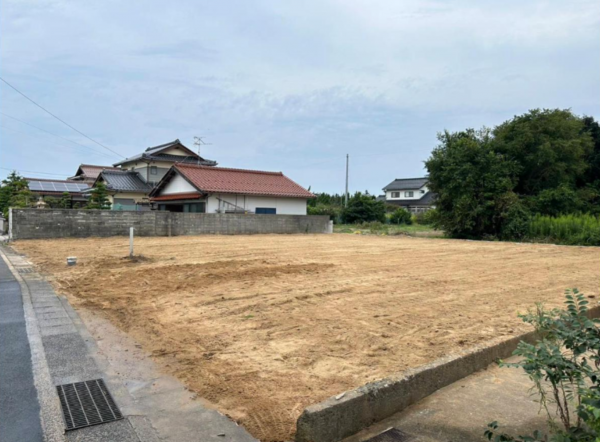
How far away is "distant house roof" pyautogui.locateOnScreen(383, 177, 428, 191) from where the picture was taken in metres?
51.2

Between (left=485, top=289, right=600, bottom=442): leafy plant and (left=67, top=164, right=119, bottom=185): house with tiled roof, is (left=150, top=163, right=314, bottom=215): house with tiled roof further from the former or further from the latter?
(left=485, top=289, right=600, bottom=442): leafy plant

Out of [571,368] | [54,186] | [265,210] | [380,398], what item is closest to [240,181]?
[265,210]

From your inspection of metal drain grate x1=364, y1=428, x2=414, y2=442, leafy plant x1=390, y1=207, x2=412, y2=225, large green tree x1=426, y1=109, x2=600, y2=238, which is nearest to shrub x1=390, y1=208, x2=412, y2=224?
leafy plant x1=390, y1=207, x2=412, y2=225

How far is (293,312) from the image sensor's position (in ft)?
16.8

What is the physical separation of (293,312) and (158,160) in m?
28.2

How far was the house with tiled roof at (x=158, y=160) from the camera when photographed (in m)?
30.7

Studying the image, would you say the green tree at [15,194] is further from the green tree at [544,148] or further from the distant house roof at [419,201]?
the distant house roof at [419,201]

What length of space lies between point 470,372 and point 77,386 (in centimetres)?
309

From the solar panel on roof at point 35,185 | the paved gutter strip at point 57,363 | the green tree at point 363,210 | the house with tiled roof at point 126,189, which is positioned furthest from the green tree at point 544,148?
the solar panel on roof at point 35,185

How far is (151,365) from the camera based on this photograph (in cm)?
355

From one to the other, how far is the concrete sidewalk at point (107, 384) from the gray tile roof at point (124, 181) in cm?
2560

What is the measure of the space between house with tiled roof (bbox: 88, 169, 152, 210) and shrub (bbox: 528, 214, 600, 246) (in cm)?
2339

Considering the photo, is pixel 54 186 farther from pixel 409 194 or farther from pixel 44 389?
pixel 409 194

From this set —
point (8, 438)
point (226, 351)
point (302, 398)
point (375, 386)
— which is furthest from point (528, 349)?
point (8, 438)
